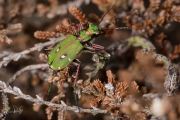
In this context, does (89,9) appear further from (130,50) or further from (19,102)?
(19,102)

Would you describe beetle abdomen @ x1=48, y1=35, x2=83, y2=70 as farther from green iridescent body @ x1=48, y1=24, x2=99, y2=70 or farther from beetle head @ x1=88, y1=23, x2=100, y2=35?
beetle head @ x1=88, y1=23, x2=100, y2=35

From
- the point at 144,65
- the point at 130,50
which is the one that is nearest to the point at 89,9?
the point at 130,50

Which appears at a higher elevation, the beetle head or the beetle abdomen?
the beetle head

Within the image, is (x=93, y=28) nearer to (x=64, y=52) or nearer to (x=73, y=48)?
(x=73, y=48)

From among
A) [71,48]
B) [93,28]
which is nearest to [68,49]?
[71,48]

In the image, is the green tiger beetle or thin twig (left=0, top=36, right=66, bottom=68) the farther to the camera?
thin twig (left=0, top=36, right=66, bottom=68)

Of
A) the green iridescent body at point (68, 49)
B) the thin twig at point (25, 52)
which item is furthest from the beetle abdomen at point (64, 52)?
the thin twig at point (25, 52)

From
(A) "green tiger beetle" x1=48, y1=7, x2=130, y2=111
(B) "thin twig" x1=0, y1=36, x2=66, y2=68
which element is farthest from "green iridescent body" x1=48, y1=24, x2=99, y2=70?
(B) "thin twig" x1=0, y1=36, x2=66, y2=68
